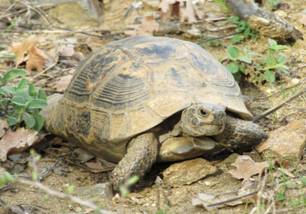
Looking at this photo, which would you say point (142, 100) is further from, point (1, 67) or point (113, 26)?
point (113, 26)

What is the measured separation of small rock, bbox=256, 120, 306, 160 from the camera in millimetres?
4113

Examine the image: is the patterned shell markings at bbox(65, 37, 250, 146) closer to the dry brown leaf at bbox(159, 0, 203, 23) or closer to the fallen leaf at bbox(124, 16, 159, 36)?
the fallen leaf at bbox(124, 16, 159, 36)

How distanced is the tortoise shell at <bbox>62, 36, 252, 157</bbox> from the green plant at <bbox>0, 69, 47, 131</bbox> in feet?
0.71

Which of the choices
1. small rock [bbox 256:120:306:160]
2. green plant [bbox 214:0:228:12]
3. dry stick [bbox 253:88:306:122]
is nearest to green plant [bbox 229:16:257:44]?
green plant [bbox 214:0:228:12]

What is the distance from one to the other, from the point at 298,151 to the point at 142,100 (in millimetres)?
980

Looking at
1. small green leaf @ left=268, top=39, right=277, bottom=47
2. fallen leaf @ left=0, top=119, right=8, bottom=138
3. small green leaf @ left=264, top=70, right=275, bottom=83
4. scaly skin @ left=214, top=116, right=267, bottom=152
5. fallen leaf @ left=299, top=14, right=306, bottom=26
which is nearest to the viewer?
scaly skin @ left=214, top=116, right=267, bottom=152

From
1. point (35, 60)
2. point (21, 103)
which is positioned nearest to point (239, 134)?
point (21, 103)

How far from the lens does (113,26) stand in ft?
21.9

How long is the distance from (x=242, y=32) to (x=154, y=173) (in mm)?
1960

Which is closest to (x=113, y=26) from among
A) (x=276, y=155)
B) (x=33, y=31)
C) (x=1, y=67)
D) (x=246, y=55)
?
(x=33, y=31)

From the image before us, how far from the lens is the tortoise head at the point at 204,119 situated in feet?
13.1

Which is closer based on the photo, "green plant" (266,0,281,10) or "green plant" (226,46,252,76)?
"green plant" (226,46,252,76)

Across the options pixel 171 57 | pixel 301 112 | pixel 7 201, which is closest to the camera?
pixel 7 201

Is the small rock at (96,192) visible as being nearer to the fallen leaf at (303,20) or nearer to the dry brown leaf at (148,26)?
the dry brown leaf at (148,26)
